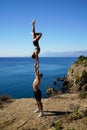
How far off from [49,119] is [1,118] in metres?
2.49

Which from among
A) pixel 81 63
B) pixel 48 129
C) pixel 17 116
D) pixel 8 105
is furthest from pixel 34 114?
pixel 81 63

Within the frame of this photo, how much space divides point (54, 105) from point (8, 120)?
2.61 meters

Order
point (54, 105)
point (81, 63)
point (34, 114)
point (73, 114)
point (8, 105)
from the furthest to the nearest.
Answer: point (81, 63) → point (8, 105) → point (54, 105) → point (34, 114) → point (73, 114)

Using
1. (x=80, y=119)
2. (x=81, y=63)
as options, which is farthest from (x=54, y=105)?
(x=81, y=63)

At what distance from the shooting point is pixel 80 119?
1154 centimetres

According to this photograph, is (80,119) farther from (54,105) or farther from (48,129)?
(54,105)

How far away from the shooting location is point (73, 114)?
11.8m

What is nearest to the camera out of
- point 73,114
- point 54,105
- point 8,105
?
point 73,114

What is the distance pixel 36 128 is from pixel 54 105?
281 centimetres

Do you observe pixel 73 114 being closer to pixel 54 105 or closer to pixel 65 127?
pixel 65 127

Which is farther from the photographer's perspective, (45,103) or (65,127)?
(45,103)

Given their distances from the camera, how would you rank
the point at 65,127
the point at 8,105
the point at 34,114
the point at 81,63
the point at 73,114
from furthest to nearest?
the point at 81,63
the point at 8,105
the point at 34,114
the point at 73,114
the point at 65,127

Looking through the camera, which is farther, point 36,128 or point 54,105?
point 54,105

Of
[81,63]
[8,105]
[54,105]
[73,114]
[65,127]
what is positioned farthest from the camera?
[81,63]
